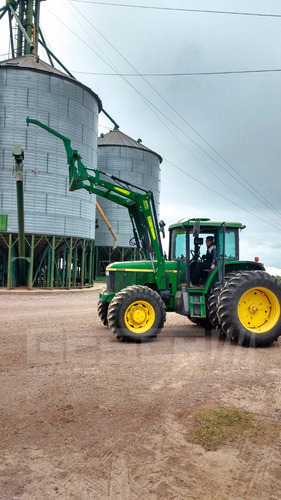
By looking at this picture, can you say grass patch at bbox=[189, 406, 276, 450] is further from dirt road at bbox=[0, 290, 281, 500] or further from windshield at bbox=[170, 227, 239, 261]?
windshield at bbox=[170, 227, 239, 261]

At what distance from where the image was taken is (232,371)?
242 inches

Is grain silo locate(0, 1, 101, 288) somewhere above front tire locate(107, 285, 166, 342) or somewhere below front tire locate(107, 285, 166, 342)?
above

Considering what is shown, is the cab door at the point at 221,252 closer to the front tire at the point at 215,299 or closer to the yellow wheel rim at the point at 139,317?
the front tire at the point at 215,299

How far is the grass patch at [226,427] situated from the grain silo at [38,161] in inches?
688

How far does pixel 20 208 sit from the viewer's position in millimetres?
17625

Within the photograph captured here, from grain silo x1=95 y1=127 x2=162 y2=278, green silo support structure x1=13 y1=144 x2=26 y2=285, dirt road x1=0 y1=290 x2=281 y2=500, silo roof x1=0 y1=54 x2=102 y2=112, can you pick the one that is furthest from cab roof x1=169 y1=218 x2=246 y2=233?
grain silo x1=95 y1=127 x2=162 y2=278

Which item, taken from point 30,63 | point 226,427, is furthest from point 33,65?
point 226,427

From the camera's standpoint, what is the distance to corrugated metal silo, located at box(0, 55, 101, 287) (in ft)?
67.6

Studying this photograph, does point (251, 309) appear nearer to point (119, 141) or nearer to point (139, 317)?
point (139, 317)

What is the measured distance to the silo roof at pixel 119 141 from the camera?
32.2 meters

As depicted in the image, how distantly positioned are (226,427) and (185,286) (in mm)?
4792

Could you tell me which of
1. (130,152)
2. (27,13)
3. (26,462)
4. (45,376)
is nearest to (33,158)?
(130,152)

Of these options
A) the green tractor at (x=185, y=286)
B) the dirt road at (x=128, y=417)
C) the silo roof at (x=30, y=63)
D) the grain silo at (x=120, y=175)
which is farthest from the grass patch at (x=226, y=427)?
the grain silo at (x=120, y=175)

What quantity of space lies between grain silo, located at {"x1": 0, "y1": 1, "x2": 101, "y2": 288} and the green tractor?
11869 mm
